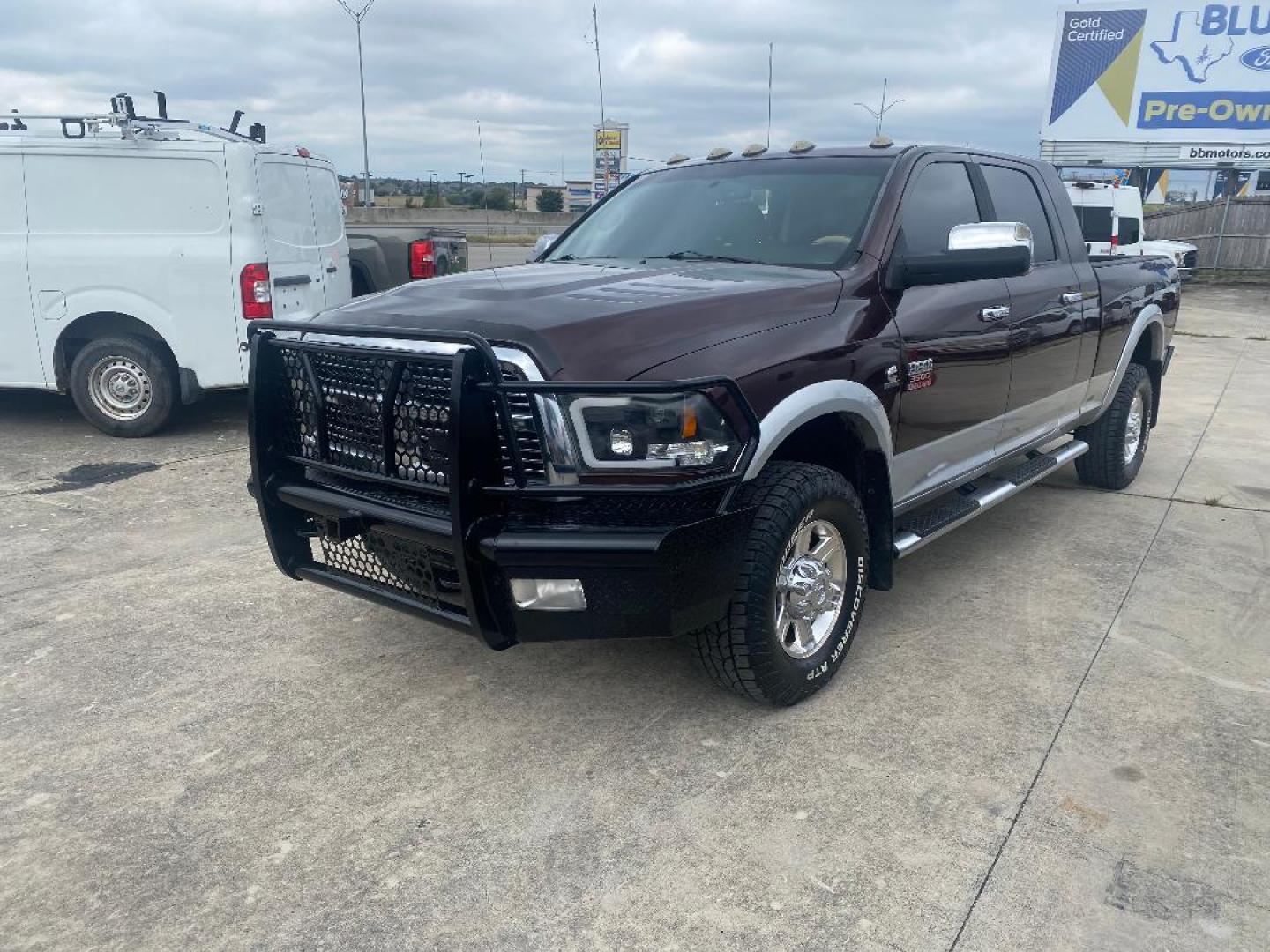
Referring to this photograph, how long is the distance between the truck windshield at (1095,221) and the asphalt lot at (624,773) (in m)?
11.2

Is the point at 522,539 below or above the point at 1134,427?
above

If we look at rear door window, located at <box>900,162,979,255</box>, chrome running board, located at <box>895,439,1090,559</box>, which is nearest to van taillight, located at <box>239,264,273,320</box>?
rear door window, located at <box>900,162,979,255</box>

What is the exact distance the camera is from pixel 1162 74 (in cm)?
2342

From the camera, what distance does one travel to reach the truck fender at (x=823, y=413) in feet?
9.93

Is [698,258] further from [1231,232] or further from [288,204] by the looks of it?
[1231,232]

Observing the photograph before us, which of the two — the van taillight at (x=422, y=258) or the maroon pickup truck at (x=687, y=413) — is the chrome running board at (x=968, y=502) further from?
the van taillight at (x=422, y=258)

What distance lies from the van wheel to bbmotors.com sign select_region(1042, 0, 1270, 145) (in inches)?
899

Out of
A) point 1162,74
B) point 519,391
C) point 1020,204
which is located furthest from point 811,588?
point 1162,74

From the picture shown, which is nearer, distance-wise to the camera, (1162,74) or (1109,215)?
(1109,215)

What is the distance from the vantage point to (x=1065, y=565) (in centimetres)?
483

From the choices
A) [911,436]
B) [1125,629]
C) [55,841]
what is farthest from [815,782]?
[55,841]

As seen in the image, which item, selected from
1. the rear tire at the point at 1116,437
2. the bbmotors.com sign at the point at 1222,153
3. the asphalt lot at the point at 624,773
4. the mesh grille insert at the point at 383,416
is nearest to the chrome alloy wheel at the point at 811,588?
the asphalt lot at the point at 624,773

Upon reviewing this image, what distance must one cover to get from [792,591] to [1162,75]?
985 inches

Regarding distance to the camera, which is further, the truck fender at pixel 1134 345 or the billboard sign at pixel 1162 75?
the billboard sign at pixel 1162 75
